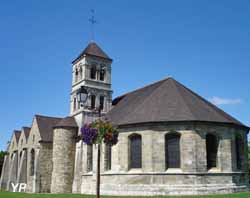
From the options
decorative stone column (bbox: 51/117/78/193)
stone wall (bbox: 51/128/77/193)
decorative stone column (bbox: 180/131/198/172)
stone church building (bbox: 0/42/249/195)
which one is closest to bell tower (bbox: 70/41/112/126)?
decorative stone column (bbox: 51/117/78/193)

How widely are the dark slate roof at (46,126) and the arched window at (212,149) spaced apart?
1882 cm

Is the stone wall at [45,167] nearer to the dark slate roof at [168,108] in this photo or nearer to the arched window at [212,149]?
the dark slate roof at [168,108]

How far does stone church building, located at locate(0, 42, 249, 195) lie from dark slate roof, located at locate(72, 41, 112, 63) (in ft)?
23.9

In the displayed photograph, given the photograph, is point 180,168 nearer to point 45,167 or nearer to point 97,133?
point 97,133

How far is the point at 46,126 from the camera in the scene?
129 ft

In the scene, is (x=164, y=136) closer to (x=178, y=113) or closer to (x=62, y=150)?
(x=178, y=113)

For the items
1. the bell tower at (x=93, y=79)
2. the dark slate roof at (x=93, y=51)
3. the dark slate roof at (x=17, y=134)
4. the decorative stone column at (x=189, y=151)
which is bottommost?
the decorative stone column at (x=189, y=151)

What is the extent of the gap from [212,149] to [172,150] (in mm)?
3440

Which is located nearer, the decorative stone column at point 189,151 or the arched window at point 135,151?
the decorative stone column at point 189,151

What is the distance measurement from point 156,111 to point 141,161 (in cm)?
422

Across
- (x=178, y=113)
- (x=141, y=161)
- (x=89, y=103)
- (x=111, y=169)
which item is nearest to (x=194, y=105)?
(x=178, y=113)

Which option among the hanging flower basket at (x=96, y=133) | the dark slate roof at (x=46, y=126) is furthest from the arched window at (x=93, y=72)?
the hanging flower basket at (x=96, y=133)

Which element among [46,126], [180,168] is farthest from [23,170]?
[180,168]

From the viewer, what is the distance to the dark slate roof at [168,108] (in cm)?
2580
